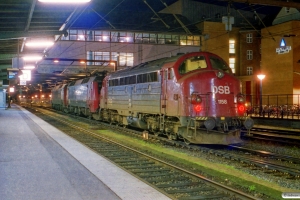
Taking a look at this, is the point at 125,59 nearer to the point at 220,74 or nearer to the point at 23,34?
the point at 23,34

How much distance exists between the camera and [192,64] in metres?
16.1

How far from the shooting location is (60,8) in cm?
1332

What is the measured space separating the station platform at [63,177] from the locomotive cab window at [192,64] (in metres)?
5.17

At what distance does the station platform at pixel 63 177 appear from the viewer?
7.77 meters

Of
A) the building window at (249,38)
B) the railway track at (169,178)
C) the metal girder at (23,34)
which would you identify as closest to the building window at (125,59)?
the building window at (249,38)

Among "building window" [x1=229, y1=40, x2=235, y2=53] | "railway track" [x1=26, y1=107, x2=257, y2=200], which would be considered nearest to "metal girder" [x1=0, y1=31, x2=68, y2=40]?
"railway track" [x1=26, y1=107, x2=257, y2=200]

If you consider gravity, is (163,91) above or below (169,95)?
above

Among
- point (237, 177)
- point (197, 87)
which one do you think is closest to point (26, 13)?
point (197, 87)

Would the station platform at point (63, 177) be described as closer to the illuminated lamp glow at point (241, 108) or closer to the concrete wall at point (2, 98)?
the illuminated lamp glow at point (241, 108)

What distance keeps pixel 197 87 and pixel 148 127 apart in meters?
5.42

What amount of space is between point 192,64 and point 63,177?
8.54 meters

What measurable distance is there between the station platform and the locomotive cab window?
5173 mm

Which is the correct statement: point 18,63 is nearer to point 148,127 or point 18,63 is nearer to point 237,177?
point 148,127

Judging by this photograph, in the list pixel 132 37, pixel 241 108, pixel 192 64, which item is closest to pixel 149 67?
pixel 192 64
